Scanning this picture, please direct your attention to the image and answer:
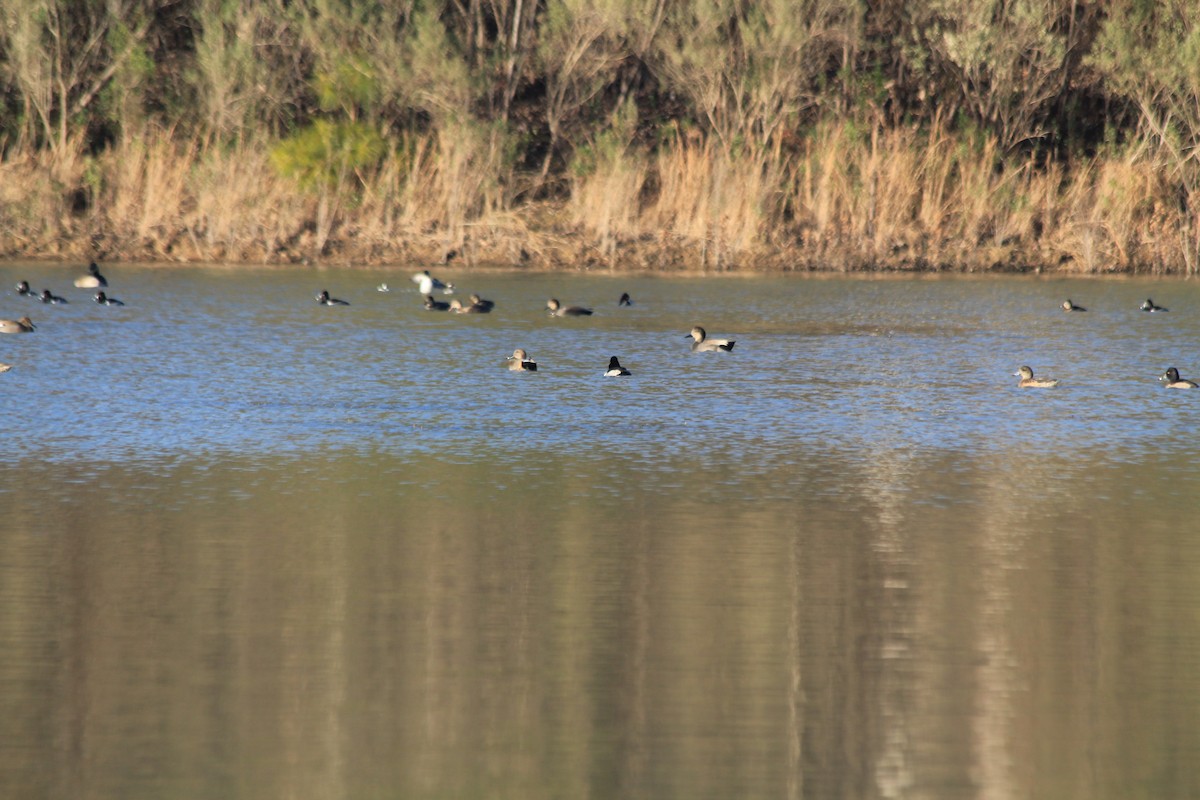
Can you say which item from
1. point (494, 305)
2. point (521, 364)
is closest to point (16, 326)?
point (494, 305)

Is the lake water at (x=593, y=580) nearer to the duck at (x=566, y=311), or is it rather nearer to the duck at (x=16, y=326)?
the duck at (x=16, y=326)

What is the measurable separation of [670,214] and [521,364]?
13.2m

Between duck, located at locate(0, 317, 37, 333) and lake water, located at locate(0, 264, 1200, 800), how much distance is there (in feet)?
8.20

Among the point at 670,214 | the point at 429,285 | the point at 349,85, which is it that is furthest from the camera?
the point at 349,85

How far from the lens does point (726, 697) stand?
6.07 m

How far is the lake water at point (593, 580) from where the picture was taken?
553 centimetres

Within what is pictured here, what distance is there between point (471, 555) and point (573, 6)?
23196 millimetres

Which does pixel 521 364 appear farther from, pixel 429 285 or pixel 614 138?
pixel 614 138

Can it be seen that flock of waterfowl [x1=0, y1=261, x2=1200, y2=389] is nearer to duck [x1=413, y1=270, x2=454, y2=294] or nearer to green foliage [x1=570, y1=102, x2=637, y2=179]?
duck [x1=413, y1=270, x2=454, y2=294]

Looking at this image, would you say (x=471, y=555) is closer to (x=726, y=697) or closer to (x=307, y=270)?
(x=726, y=697)

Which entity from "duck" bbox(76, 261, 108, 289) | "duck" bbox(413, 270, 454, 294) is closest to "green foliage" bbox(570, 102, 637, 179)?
"duck" bbox(413, 270, 454, 294)

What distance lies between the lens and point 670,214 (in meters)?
28.2

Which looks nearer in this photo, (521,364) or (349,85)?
(521,364)

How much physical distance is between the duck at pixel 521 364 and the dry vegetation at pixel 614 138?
11.9m
